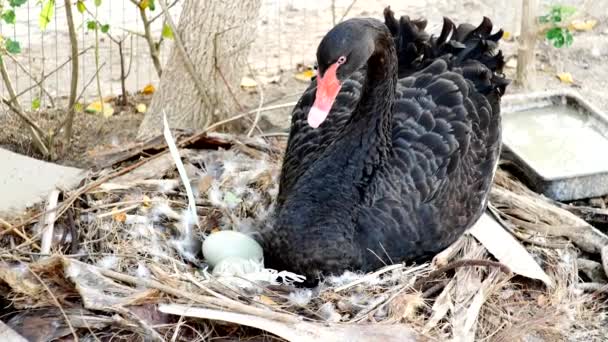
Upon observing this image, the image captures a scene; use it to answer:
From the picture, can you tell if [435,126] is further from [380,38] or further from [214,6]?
[214,6]

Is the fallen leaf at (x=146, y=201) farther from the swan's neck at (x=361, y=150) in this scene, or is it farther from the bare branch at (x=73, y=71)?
the bare branch at (x=73, y=71)

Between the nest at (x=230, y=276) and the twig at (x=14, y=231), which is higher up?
the twig at (x=14, y=231)

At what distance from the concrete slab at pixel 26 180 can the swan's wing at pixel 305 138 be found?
2.46 feet

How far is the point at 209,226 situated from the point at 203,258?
0.15m

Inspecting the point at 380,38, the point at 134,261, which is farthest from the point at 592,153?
the point at 134,261

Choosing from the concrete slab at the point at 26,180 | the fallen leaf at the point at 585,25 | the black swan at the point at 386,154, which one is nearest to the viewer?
the black swan at the point at 386,154

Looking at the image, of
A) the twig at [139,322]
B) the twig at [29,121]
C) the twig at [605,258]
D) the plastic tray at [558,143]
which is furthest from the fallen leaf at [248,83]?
the twig at [139,322]

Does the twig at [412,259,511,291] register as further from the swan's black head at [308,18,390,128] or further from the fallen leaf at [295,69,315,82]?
the fallen leaf at [295,69,315,82]

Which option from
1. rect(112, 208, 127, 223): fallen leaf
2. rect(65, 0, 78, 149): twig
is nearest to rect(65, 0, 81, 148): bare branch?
rect(65, 0, 78, 149): twig

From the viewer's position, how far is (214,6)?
13.9ft

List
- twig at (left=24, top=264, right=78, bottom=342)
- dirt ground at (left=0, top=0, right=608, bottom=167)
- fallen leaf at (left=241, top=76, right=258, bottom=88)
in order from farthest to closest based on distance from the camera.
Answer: fallen leaf at (left=241, top=76, right=258, bottom=88) → dirt ground at (left=0, top=0, right=608, bottom=167) → twig at (left=24, top=264, right=78, bottom=342)

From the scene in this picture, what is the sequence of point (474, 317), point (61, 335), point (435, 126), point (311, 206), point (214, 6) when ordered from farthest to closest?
point (214, 6) → point (435, 126) → point (311, 206) → point (474, 317) → point (61, 335)

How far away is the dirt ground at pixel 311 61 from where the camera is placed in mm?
4836

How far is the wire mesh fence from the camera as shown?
17.1ft
